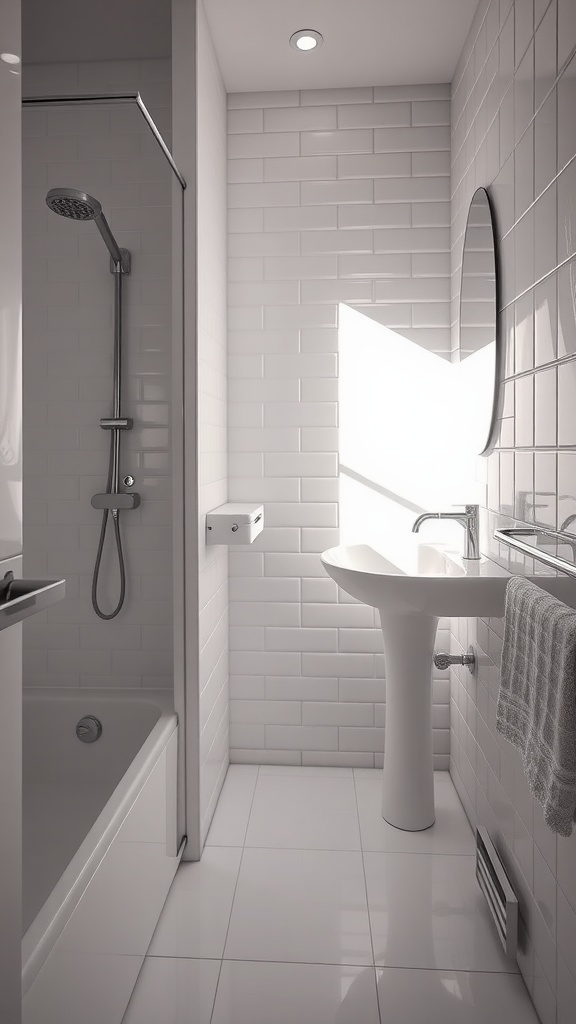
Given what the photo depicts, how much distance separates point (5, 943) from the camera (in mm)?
858

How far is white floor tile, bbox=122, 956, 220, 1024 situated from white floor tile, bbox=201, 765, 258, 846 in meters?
0.53

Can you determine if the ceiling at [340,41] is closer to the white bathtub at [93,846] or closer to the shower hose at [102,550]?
the shower hose at [102,550]

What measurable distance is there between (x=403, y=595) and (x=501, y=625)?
0.98ft

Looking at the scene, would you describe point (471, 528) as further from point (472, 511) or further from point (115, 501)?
point (115, 501)

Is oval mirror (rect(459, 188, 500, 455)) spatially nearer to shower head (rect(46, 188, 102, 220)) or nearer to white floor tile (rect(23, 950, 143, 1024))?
shower head (rect(46, 188, 102, 220))

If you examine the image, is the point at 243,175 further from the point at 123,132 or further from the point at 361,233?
the point at 123,132

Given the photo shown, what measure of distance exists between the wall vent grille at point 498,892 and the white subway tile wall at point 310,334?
80cm

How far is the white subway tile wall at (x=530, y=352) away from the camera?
131 cm

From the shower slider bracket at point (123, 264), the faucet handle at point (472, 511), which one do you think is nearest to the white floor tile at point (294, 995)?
the faucet handle at point (472, 511)

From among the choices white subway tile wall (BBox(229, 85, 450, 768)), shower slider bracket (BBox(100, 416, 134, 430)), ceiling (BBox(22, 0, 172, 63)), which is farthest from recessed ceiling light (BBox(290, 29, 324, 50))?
shower slider bracket (BBox(100, 416, 134, 430))

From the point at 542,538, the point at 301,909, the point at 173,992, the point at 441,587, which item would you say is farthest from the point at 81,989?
the point at 542,538

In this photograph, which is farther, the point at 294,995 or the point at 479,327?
the point at 479,327

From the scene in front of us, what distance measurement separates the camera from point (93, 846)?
133 centimetres

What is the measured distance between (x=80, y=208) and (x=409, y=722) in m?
1.92
